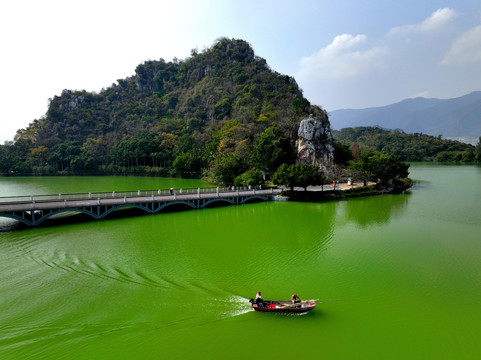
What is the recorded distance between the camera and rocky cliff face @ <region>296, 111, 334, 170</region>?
56.6 m

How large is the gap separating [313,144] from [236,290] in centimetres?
4864

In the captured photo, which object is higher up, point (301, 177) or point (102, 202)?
point (301, 177)

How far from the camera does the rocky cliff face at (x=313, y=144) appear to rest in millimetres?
56594

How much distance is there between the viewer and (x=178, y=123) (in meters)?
97.0

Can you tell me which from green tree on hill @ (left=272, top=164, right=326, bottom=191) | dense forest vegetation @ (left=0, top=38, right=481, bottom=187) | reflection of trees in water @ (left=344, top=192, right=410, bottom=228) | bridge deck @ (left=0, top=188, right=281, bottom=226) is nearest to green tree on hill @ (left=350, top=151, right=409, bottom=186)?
dense forest vegetation @ (left=0, top=38, right=481, bottom=187)

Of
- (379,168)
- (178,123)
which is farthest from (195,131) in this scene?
(379,168)

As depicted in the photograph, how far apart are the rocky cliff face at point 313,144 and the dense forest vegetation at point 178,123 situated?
3089 mm

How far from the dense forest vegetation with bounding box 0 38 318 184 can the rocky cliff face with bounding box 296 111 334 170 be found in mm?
3089

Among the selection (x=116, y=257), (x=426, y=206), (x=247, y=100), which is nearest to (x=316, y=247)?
(x=116, y=257)

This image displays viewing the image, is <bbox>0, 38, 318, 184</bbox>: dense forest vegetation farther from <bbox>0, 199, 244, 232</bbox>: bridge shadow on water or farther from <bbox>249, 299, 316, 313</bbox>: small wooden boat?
<bbox>249, 299, 316, 313</bbox>: small wooden boat

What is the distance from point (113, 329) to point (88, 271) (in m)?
6.05

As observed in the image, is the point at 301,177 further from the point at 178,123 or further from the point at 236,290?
the point at 178,123

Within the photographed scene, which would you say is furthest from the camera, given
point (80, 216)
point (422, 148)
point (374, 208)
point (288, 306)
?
point (422, 148)

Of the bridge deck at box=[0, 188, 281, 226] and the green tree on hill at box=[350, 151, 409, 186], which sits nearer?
the bridge deck at box=[0, 188, 281, 226]
